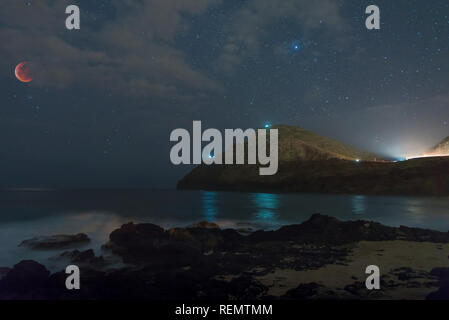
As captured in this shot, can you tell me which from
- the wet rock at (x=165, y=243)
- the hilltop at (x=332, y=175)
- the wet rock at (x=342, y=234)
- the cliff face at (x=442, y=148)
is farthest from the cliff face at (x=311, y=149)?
the wet rock at (x=165, y=243)

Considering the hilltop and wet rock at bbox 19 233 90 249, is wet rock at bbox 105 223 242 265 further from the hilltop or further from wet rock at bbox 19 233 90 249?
the hilltop

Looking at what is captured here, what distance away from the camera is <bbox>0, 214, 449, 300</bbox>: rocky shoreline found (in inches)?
470

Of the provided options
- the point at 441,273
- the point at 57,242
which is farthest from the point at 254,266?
the point at 57,242

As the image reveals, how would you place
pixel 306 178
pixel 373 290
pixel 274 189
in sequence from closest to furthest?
pixel 373 290
pixel 306 178
pixel 274 189

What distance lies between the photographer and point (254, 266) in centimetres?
1503

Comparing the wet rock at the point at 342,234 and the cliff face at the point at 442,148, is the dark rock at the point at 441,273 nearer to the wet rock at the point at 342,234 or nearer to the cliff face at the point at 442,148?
the wet rock at the point at 342,234

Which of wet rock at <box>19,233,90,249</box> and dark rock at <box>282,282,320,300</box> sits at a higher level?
dark rock at <box>282,282,320,300</box>

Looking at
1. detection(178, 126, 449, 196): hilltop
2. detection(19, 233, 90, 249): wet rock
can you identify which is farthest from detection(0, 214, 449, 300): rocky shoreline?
detection(178, 126, 449, 196): hilltop

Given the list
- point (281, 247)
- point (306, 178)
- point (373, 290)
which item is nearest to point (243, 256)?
point (281, 247)

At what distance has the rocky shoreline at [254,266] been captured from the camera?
39.2 feet

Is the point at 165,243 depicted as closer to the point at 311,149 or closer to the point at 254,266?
the point at 254,266
